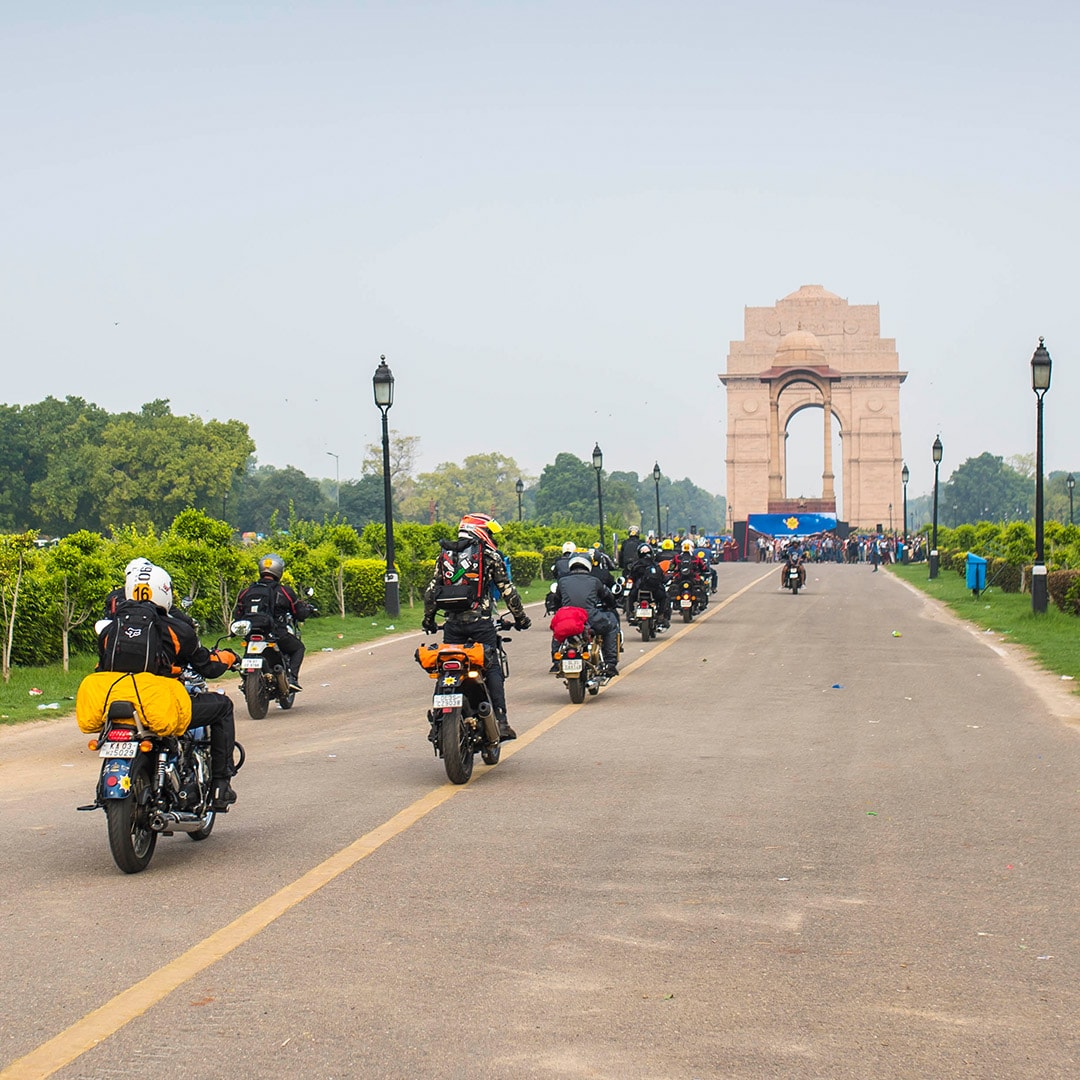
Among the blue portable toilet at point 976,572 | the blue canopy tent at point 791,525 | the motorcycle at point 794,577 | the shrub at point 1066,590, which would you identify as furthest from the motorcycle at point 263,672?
the blue canopy tent at point 791,525

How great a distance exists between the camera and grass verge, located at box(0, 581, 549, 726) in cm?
1427

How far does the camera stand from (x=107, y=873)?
7039 millimetres

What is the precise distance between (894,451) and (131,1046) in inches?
4856

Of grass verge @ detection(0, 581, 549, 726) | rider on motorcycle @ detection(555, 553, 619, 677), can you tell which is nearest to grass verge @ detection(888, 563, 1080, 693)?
rider on motorcycle @ detection(555, 553, 619, 677)

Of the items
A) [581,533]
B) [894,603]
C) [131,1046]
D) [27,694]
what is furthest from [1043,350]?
[581,533]

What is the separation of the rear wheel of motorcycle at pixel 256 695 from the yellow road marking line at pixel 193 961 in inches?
210

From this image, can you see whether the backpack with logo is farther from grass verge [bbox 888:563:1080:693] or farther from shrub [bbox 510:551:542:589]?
shrub [bbox 510:551:542:589]

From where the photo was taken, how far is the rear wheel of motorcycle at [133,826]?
6832 mm

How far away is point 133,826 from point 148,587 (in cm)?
123

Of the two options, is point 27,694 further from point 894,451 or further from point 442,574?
point 894,451

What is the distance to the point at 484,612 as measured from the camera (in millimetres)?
10156

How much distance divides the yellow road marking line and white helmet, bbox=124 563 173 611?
1.58m

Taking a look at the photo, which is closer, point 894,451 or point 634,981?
point 634,981

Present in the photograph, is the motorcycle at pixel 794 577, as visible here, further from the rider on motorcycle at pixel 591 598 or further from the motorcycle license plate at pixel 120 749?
the motorcycle license plate at pixel 120 749
